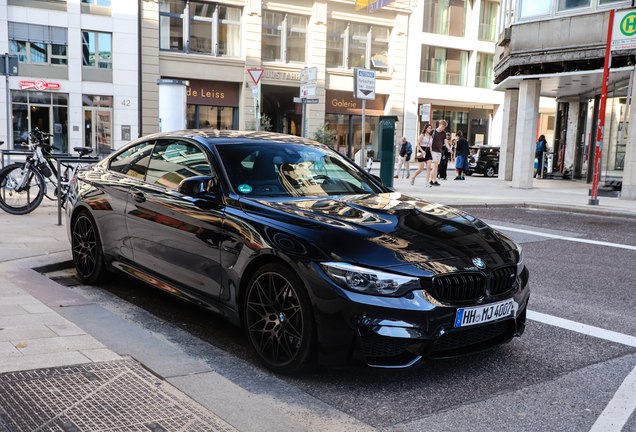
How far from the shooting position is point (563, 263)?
293 inches

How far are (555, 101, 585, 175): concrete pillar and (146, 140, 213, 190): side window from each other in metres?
23.8

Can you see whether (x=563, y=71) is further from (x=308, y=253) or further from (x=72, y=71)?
(x=72, y=71)

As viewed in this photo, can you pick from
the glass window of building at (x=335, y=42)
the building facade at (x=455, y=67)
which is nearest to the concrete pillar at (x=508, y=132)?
the glass window of building at (x=335, y=42)

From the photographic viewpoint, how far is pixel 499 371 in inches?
152

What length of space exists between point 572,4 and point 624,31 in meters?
3.47

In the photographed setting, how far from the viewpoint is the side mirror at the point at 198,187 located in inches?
165

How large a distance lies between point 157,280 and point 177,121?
33.7 ft

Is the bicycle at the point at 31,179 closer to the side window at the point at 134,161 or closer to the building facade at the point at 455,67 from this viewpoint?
the side window at the point at 134,161

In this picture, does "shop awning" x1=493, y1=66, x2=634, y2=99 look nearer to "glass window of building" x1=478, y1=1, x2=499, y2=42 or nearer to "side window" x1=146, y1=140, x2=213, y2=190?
"side window" x1=146, y1=140, x2=213, y2=190

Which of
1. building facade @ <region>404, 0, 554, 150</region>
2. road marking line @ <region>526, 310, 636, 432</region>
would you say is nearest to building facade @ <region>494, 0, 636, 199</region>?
road marking line @ <region>526, 310, 636, 432</region>

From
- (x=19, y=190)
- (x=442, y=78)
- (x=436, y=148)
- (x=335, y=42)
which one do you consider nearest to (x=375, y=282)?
(x=19, y=190)

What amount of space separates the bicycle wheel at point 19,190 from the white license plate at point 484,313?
807 centimetres

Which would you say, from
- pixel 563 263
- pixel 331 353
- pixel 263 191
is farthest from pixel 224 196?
pixel 563 263

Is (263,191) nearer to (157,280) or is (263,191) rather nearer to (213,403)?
(157,280)
